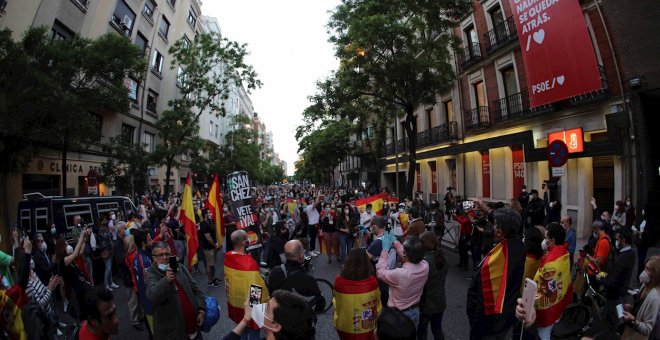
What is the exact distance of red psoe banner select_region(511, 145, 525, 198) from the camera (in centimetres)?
1783

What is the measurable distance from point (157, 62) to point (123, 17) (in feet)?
22.2

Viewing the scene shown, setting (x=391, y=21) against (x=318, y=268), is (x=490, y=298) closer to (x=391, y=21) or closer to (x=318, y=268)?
(x=318, y=268)

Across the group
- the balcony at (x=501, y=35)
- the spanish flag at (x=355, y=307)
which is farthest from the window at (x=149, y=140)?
the spanish flag at (x=355, y=307)

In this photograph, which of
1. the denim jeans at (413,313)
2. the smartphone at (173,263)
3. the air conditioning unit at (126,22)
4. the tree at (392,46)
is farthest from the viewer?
the air conditioning unit at (126,22)

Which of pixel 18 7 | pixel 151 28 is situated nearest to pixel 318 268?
pixel 18 7

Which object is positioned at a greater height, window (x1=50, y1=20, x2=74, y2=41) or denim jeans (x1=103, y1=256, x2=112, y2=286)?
window (x1=50, y1=20, x2=74, y2=41)

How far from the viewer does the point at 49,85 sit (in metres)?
10.9

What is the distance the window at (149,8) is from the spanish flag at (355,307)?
27929mm

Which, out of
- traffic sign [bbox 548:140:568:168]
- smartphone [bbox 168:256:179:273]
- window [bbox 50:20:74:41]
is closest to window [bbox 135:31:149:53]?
window [bbox 50:20:74:41]

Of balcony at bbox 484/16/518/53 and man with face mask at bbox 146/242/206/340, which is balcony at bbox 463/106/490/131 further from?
man with face mask at bbox 146/242/206/340

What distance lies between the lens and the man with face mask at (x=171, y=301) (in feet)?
11.8

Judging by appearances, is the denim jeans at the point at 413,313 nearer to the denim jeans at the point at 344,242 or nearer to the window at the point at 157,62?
the denim jeans at the point at 344,242

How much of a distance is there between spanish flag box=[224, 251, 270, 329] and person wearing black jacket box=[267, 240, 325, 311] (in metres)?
0.24

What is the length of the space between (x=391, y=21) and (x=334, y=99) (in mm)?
4826
